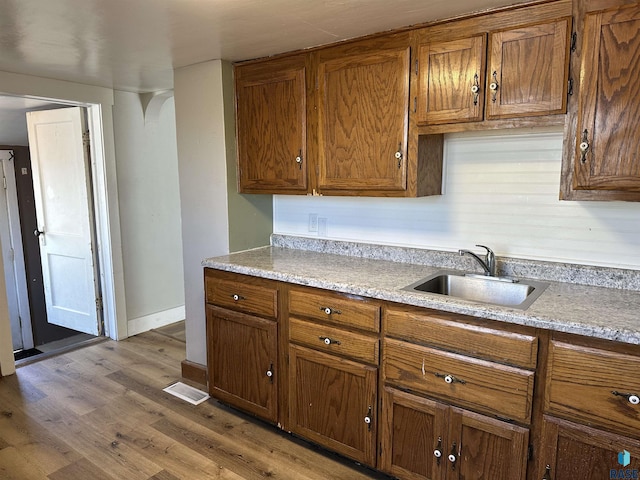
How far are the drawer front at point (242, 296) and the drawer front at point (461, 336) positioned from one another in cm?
68

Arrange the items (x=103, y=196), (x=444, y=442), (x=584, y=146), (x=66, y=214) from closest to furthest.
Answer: (x=584, y=146) → (x=444, y=442) → (x=103, y=196) → (x=66, y=214)

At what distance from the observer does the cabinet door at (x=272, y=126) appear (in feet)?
8.16

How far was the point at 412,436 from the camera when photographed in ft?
6.25

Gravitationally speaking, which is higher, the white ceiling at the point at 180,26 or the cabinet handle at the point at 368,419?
the white ceiling at the point at 180,26

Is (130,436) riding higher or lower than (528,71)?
lower

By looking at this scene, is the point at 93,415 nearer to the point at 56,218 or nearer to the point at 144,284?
the point at 144,284

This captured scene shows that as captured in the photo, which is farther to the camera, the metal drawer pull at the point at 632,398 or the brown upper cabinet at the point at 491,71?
the brown upper cabinet at the point at 491,71

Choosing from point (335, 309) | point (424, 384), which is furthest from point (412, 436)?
point (335, 309)

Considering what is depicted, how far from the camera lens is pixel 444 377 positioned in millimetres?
1780

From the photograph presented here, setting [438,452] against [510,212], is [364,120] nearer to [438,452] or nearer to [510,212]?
[510,212]

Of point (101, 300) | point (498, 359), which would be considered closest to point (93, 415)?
point (101, 300)

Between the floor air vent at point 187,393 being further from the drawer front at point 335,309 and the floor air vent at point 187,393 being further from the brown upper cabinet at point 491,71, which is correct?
the brown upper cabinet at point 491,71

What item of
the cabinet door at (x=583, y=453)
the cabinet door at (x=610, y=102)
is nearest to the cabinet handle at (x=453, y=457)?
the cabinet door at (x=583, y=453)

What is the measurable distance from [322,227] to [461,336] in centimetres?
132
